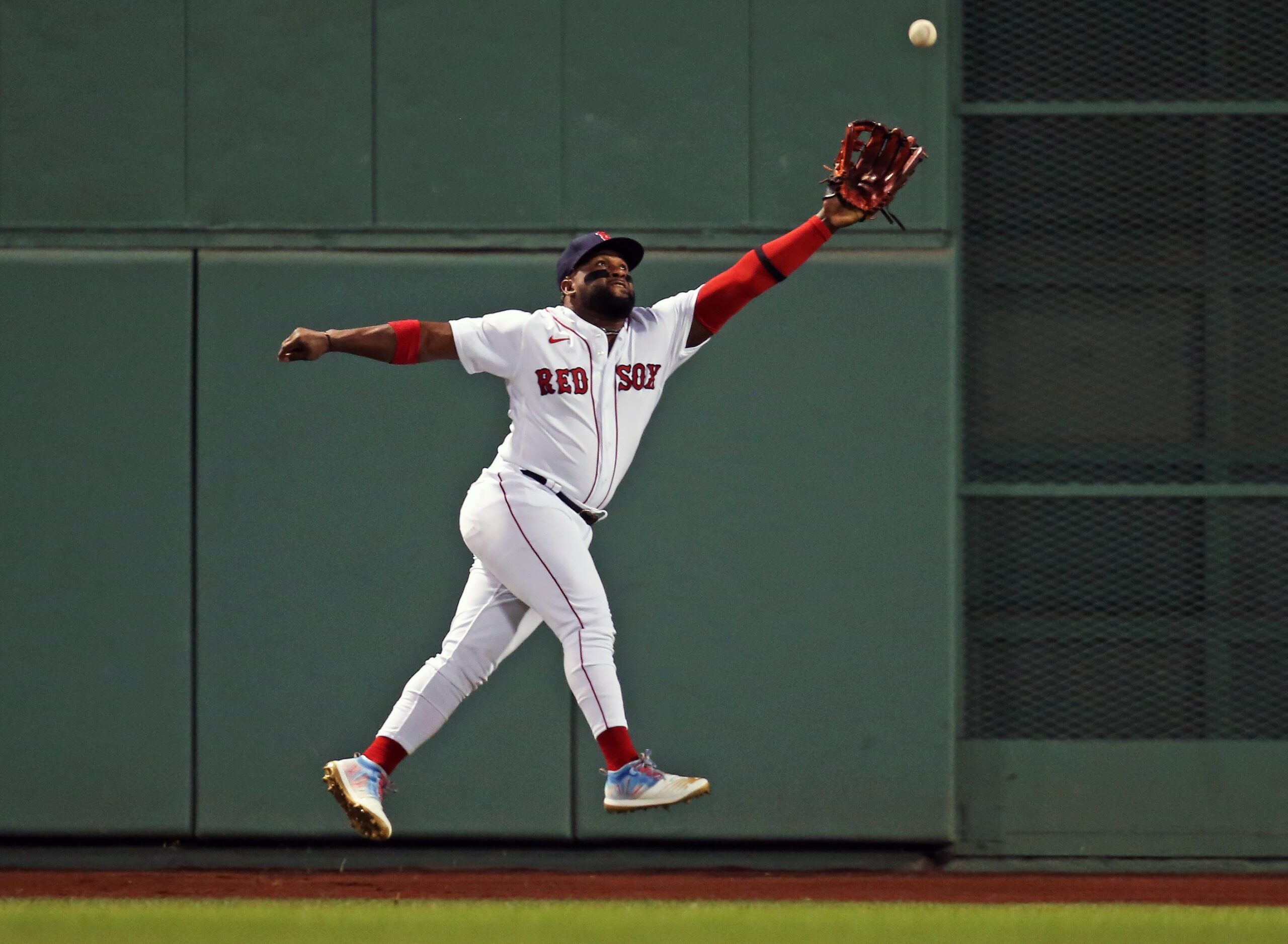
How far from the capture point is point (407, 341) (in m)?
4.53

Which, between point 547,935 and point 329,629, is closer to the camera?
point 547,935

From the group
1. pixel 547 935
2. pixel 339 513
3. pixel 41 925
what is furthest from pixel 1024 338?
pixel 41 925

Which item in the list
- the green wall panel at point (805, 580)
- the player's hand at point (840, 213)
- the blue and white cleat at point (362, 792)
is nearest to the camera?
the blue and white cleat at point (362, 792)

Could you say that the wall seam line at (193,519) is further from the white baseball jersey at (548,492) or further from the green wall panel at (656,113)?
the white baseball jersey at (548,492)

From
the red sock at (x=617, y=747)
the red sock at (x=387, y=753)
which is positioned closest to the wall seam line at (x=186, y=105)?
the red sock at (x=387, y=753)

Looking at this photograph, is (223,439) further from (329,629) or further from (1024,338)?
(1024,338)

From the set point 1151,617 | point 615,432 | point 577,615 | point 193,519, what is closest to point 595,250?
point 615,432

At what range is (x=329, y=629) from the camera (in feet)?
22.2

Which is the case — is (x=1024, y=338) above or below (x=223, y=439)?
above

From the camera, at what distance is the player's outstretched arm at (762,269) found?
467 cm

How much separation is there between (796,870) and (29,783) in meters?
3.26

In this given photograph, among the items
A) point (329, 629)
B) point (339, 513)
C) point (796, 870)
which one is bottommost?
point (796, 870)

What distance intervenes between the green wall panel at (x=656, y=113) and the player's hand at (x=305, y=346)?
8.79ft

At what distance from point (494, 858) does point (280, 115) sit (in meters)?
3.27
